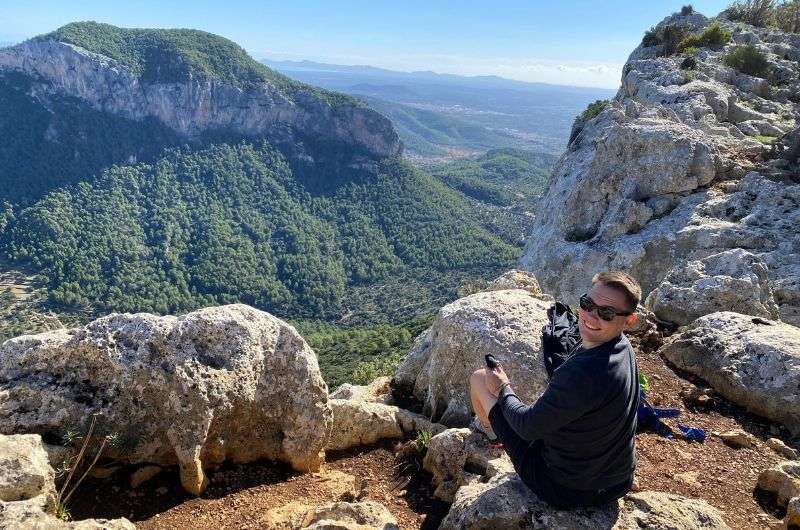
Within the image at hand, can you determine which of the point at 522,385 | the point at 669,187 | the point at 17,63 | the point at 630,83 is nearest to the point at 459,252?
the point at 630,83

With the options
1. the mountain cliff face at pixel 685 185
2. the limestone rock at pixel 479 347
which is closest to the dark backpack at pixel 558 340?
the limestone rock at pixel 479 347

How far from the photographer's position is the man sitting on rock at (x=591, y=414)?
3.92 metres

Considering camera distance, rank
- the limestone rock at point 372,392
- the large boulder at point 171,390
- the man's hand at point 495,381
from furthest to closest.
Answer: the limestone rock at point 372,392, the large boulder at point 171,390, the man's hand at point 495,381

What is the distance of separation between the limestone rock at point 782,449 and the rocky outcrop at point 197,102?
157632mm

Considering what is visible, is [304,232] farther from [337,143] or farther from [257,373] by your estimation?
[257,373]

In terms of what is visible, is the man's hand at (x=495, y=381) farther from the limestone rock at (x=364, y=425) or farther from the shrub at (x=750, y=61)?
the shrub at (x=750, y=61)

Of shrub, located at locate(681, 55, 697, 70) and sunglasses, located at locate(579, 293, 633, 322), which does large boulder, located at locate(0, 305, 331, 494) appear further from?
shrub, located at locate(681, 55, 697, 70)

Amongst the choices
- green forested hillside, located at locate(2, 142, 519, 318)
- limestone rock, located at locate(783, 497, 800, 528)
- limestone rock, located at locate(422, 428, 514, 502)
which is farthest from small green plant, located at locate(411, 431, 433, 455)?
green forested hillside, located at locate(2, 142, 519, 318)

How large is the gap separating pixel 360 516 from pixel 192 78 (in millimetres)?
169724

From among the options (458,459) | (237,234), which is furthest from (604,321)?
(237,234)

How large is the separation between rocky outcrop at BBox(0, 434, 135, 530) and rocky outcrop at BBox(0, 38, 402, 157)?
159 m

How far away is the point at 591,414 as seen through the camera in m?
4.04

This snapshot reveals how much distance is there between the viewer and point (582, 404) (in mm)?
3902

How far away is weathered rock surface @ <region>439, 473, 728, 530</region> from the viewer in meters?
4.28
